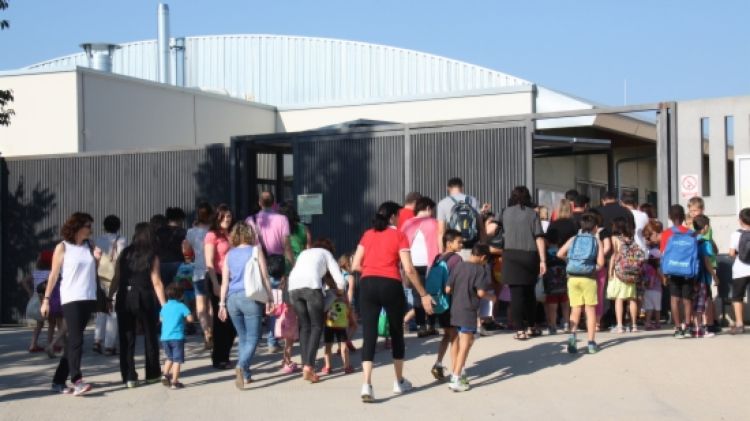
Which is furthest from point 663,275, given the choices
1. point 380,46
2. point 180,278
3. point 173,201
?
point 380,46

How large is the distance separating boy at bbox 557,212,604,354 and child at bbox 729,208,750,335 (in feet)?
6.90

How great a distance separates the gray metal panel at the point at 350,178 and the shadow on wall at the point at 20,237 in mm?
5148

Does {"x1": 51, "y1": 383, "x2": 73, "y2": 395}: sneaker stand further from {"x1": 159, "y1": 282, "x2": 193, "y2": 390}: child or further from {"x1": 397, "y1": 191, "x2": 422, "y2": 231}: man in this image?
{"x1": 397, "y1": 191, "x2": 422, "y2": 231}: man

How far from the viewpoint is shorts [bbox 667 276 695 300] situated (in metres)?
12.7

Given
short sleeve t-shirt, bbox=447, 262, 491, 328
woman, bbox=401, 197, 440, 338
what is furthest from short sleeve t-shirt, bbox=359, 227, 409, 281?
woman, bbox=401, 197, 440, 338

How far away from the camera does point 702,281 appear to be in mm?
12828

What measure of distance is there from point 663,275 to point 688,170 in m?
1.61

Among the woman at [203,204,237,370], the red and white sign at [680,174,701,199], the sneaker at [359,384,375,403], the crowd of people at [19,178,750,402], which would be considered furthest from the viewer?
the red and white sign at [680,174,701,199]

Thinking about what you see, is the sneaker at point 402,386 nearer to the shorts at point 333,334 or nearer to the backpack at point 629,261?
the shorts at point 333,334

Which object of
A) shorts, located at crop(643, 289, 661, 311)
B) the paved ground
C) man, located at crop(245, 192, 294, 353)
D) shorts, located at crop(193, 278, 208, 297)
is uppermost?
man, located at crop(245, 192, 294, 353)

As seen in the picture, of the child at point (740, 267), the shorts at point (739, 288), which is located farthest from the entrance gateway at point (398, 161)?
the shorts at point (739, 288)

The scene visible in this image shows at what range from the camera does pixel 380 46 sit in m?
33.3

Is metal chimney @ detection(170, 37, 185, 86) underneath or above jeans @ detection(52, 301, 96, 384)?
above

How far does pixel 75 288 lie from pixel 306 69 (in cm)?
2405
